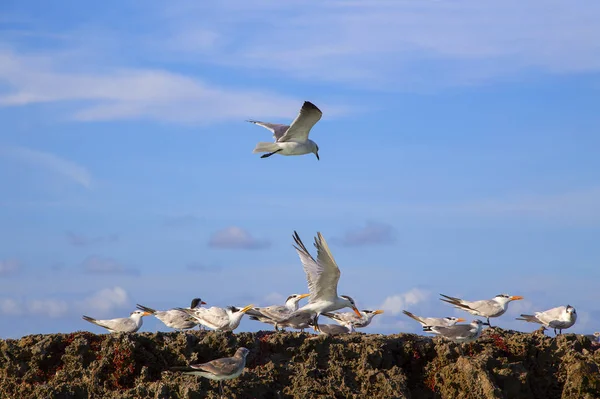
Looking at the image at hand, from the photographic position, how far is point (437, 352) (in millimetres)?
18859

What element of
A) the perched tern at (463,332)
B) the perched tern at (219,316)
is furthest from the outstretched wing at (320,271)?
the perched tern at (463,332)

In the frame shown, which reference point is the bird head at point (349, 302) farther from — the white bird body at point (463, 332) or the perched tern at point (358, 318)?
the white bird body at point (463, 332)

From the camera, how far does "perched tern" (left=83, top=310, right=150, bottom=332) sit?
24.1 metres

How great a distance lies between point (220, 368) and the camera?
54.1 feet

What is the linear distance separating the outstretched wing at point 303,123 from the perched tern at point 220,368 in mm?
8652

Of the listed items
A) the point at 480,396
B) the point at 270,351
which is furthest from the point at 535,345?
the point at 270,351

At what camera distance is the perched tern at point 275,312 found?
23516mm

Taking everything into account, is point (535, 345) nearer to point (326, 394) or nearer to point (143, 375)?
point (326, 394)

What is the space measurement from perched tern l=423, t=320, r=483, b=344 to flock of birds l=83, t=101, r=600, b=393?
116mm

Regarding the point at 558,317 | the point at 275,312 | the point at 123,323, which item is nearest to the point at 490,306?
the point at 558,317

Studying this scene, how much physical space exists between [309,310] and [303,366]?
4784 millimetres

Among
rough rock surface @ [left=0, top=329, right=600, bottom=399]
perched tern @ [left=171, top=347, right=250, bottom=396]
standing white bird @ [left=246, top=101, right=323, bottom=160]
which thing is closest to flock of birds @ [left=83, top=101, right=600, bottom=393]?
standing white bird @ [left=246, top=101, right=323, bottom=160]

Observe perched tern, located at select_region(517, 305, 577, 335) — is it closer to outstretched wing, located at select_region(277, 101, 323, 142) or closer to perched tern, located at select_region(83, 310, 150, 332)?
outstretched wing, located at select_region(277, 101, 323, 142)

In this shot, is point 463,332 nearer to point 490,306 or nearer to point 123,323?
point 490,306
